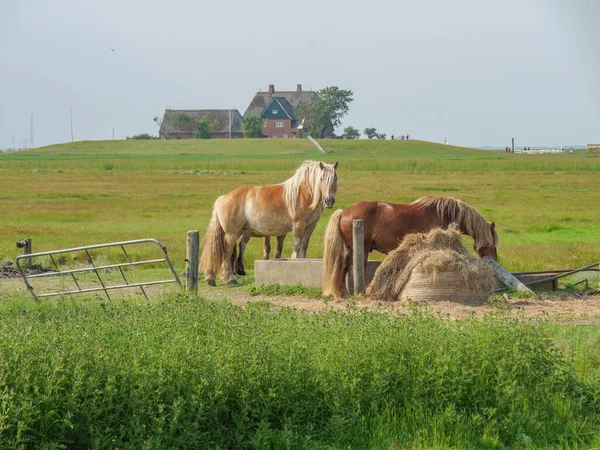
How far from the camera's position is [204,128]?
139m

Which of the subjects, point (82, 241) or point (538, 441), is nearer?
point (538, 441)

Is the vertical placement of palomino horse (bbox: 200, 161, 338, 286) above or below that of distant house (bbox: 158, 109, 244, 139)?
below

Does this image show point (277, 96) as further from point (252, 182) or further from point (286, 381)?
point (286, 381)

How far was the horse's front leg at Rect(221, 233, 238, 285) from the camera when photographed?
15.3 meters

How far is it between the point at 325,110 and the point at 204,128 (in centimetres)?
2036

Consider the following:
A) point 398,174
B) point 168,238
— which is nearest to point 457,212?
point 168,238

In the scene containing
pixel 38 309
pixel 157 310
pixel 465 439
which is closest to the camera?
pixel 465 439

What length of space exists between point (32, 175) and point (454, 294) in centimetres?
5246

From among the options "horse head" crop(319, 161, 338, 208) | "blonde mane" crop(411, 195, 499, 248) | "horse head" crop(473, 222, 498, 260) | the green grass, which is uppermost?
"horse head" crop(319, 161, 338, 208)

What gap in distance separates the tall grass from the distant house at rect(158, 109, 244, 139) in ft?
444

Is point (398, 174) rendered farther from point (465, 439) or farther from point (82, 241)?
point (465, 439)

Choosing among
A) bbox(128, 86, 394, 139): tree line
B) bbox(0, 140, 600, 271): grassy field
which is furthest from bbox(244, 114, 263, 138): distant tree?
bbox(0, 140, 600, 271): grassy field

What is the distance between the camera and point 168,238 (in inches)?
922

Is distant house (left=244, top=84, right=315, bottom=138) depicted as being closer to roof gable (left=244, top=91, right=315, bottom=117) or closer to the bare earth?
roof gable (left=244, top=91, right=315, bottom=117)
